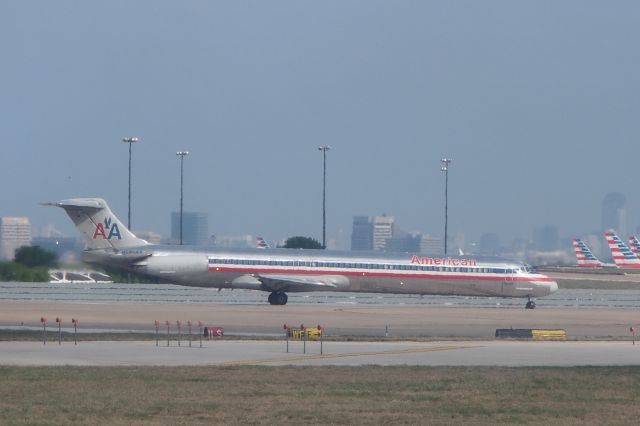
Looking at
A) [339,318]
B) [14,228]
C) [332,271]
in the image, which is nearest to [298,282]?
[332,271]

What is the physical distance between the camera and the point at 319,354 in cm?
3319

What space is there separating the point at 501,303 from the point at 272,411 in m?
50.7

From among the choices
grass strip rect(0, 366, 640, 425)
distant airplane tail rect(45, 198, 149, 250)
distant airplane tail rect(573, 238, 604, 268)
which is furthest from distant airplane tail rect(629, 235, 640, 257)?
grass strip rect(0, 366, 640, 425)

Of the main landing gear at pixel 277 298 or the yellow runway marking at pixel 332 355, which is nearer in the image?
the yellow runway marking at pixel 332 355

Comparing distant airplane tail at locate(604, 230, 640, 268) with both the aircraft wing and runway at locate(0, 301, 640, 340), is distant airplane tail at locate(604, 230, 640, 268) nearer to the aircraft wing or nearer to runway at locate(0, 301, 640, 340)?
runway at locate(0, 301, 640, 340)

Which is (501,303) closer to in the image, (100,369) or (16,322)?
(16,322)

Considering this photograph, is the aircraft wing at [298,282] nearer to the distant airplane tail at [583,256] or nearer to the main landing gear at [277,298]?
the main landing gear at [277,298]

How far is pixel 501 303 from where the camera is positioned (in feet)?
230

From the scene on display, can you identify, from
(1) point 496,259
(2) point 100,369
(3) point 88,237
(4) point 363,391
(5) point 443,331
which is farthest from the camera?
(1) point 496,259

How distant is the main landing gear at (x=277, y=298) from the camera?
63594 millimetres

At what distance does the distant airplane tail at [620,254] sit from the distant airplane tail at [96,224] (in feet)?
287

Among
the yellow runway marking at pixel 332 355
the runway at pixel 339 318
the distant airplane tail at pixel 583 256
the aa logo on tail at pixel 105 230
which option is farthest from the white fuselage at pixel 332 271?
the distant airplane tail at pixel 583 256

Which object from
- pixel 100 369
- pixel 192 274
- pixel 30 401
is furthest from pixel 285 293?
pixel 30 401

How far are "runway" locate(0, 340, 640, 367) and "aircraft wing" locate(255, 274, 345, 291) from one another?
25.1 meters
